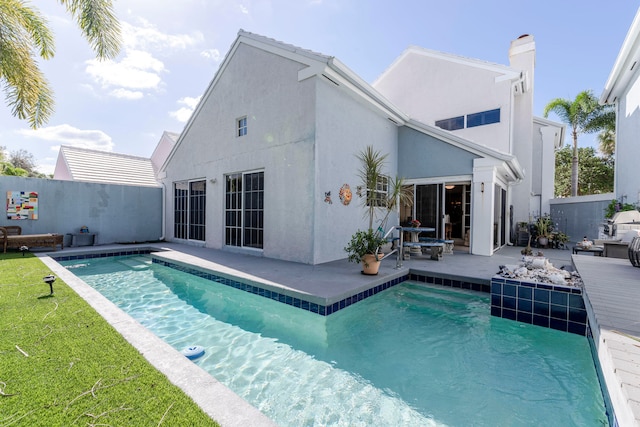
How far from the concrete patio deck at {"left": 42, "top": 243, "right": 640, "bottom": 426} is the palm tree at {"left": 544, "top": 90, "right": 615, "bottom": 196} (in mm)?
14584

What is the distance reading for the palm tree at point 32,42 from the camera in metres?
7.98

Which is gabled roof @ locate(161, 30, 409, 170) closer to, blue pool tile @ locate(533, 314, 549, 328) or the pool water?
the pool water

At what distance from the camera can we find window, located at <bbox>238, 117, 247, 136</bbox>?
29.8 feet

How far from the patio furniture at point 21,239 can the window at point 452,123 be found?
1598 centimetres

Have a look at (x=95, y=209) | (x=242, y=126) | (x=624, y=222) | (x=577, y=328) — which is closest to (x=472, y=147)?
(x=624, y=222)

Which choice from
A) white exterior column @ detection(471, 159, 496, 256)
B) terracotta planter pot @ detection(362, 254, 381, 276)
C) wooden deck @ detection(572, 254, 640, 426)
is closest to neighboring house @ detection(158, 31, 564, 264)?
white exterior column @ detection(471, 159, 496, 256)

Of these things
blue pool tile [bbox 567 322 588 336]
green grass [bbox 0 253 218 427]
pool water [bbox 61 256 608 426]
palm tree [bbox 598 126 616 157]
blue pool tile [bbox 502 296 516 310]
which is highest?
palm tree [bbox 598 126 616 157]

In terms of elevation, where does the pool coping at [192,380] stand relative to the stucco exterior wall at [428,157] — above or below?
below

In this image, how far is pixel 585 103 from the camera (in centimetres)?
1686

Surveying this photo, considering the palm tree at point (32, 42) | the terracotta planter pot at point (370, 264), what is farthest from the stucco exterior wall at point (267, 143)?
the palm tree at point (32, 42)

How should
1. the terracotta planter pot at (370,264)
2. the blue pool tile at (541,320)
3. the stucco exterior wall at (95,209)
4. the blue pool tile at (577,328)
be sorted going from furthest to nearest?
the stucco exterior wall at (95,209) → the terracotta planter pot at (370,264) → the blue pool tile at (541,320) → the blue pool tile at (577,328)

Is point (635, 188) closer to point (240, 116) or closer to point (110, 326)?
point (240, 116)

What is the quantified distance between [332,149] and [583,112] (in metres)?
19.4

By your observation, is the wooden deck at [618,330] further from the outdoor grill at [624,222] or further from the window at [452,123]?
the window at [452,123]
